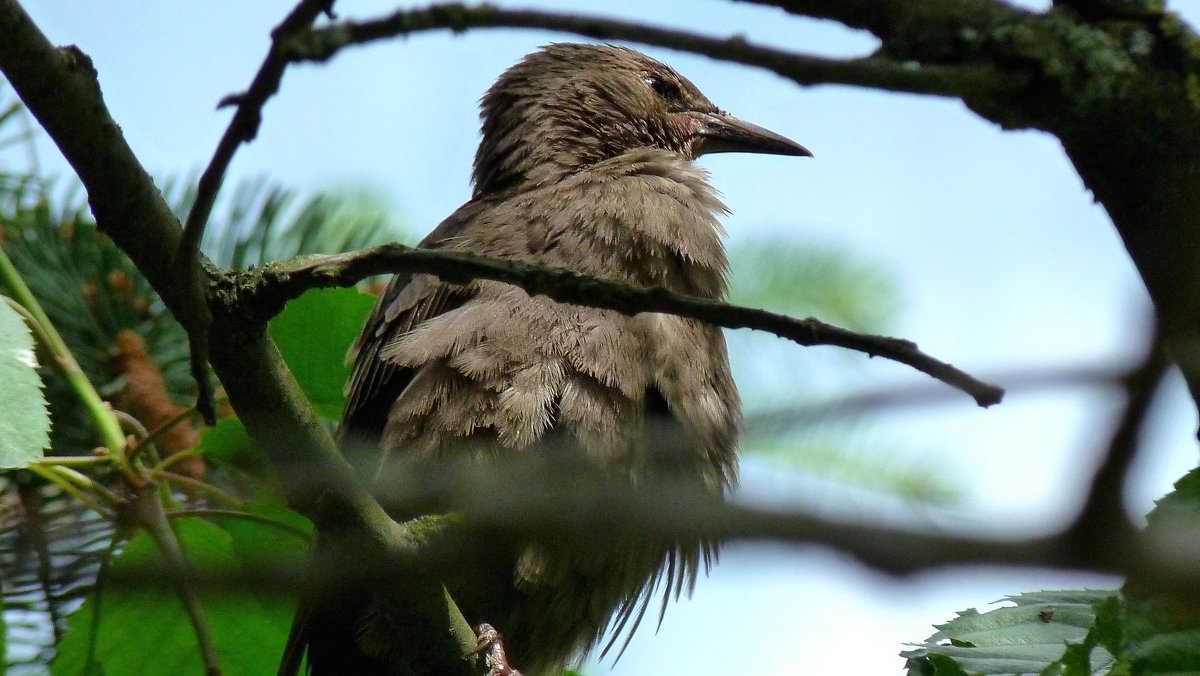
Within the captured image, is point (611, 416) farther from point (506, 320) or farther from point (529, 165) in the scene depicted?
point (529, 165)

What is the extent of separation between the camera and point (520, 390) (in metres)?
3.17

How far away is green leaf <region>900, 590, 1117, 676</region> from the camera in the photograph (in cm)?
217

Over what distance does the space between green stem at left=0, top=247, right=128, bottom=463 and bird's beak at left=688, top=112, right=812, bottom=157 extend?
8.56 feet

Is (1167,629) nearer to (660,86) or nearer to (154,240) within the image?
(154,240)

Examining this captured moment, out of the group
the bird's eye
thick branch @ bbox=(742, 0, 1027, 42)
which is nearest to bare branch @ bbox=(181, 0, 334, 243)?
thick branch @ bbox=(742, 0, 1027, 42)

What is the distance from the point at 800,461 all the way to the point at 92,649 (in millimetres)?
1683

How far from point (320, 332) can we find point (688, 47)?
1.98 meters

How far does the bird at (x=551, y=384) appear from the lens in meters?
3.15

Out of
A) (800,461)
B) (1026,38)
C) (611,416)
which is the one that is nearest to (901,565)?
(1026,38)

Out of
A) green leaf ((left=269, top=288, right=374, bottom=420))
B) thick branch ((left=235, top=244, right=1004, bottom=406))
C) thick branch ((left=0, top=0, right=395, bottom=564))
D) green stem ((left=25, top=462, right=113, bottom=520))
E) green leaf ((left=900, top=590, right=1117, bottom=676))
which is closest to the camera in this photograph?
thick branch ((left=235, top=244, right=1004, bottom=406))

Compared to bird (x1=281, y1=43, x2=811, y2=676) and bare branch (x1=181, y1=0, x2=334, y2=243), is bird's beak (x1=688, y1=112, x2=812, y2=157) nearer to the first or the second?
bird (x1=281, y1=43, x2=811, y2=676)

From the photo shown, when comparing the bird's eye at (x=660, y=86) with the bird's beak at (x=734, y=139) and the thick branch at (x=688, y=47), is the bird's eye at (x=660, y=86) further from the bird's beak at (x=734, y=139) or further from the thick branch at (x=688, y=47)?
the thick branch at (x=688, y=47)

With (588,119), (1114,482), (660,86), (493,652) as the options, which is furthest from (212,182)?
(660,86)

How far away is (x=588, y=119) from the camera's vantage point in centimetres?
448
